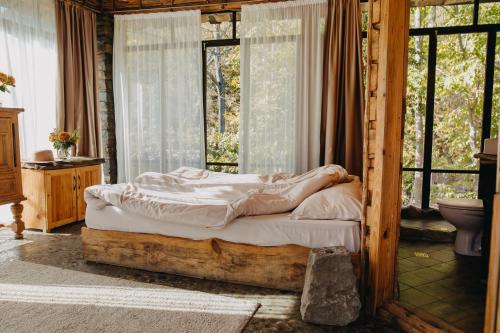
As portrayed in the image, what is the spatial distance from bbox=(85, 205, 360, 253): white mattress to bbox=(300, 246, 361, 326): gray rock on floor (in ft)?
0.81

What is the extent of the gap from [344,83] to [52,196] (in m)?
3.45

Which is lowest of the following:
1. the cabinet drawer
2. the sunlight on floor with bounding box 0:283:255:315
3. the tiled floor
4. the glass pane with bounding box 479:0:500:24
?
the sunlight on floor with bounding box 0:283:255:315

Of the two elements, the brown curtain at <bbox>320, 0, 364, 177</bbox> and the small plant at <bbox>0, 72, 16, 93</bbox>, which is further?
the brown curtain at <bbox>320, 0, 364, 177</bbox>

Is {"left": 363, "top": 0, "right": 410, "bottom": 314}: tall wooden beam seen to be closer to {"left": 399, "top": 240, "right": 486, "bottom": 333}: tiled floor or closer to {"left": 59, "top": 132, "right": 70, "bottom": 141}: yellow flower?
{"left": 399, "top": 240, "right": 486, "bottom": 333}: tiled floor

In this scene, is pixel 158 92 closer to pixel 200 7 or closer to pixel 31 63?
pixel 200 7

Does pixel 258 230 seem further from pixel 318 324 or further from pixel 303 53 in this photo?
pixel 303 53

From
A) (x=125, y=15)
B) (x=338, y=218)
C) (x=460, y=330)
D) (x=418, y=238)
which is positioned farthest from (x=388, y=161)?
(x=125, y=15)

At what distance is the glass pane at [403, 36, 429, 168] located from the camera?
175 inches

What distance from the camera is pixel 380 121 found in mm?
2104

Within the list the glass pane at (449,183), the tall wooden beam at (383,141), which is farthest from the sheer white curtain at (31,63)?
the glass pane at (449,183)

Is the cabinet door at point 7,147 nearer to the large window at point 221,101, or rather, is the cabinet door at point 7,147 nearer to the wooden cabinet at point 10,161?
the wooden cabinet at point 10,161

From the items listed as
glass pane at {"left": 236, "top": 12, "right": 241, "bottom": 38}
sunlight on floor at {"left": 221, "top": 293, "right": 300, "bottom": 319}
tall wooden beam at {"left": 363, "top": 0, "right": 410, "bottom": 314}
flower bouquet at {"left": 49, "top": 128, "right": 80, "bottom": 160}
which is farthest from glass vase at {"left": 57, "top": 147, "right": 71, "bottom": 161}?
tall wooden beam at {"left": 363, "top": 0, "right": 410, "bottom": 314}

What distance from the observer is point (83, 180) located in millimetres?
4250

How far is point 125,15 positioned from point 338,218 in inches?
171
